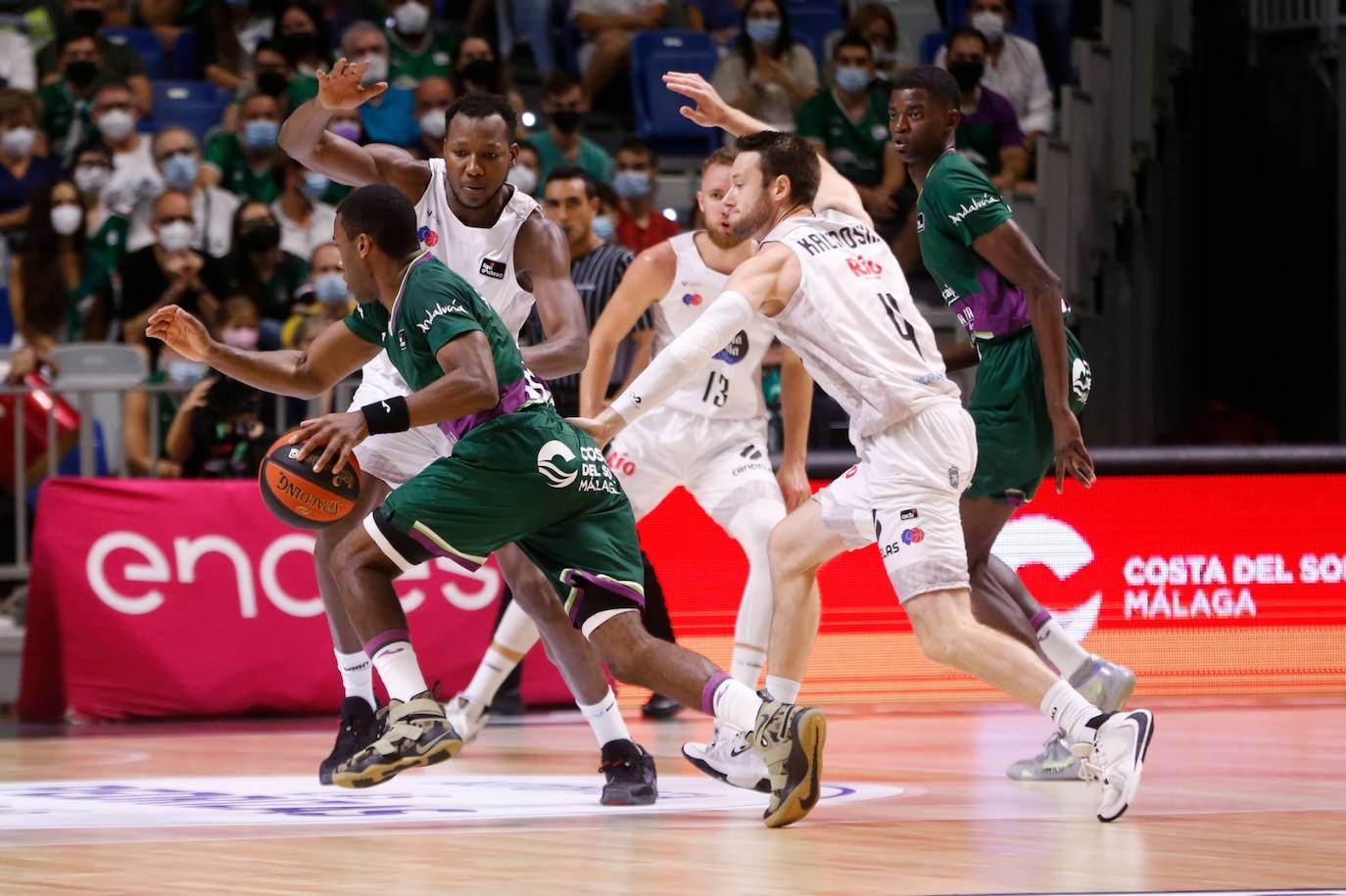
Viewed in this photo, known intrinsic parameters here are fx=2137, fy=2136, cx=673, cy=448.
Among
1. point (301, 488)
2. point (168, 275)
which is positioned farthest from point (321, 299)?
point (301, 488)

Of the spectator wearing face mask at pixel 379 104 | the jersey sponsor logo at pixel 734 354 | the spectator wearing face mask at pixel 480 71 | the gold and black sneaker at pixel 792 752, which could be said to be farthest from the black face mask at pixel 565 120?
the gold and black sneaker at pixel 792 752

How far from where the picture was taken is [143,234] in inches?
511

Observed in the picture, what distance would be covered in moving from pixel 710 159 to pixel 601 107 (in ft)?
25.3

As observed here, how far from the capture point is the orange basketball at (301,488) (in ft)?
19.9

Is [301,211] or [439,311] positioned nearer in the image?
[439,311]

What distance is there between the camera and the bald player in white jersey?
5750mm

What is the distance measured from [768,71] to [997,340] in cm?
770

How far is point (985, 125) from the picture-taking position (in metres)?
14.1

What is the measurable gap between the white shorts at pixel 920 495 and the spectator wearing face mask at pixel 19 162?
27.4ft

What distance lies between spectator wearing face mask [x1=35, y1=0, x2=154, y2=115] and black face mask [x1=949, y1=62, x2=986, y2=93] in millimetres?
5335

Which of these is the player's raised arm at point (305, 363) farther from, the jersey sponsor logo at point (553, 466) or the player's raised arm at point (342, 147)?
the jersey sponsor logo at point (553, 466)

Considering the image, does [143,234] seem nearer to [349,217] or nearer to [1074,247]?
[1074,247]

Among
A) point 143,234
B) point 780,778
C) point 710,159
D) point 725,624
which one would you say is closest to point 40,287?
point 143,234

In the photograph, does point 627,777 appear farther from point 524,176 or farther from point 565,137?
point 565,137
